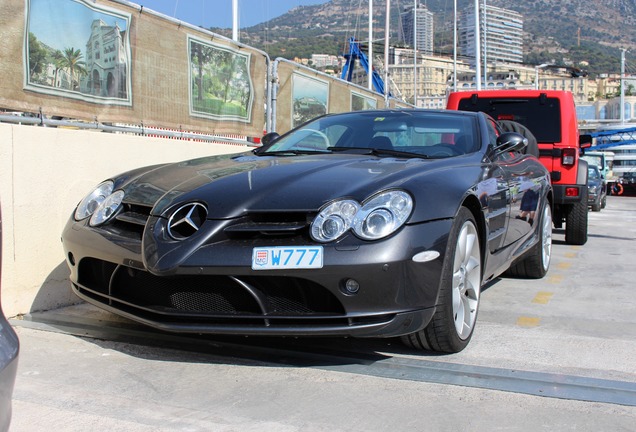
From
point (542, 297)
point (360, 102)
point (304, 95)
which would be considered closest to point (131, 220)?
point (542, 297)

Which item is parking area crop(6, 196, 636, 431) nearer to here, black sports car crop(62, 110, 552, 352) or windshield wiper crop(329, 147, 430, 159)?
black sports car crop(62, 110, 552, 352)

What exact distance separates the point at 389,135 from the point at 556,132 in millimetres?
4636

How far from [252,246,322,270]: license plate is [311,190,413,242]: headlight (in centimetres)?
8

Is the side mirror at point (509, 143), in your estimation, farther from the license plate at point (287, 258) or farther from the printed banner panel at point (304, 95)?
the printed banner panel at point (304, 95)

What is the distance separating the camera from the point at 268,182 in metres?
3.45

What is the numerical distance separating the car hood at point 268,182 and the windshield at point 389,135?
16.0 inches

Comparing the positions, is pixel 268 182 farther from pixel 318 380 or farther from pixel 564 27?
pixel 564 27

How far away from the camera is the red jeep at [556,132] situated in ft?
Result: 27.0

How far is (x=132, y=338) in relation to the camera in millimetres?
3805

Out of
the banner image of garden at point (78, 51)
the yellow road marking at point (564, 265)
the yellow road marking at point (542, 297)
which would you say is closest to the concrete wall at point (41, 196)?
the banner image of garden at point (78, 51)

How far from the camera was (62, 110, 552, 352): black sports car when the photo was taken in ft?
9.96

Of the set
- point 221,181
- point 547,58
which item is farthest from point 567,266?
point 547,58

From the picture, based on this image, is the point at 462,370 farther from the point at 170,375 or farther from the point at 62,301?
the point at 62,301

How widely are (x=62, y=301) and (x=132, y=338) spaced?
1.02 metres
